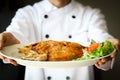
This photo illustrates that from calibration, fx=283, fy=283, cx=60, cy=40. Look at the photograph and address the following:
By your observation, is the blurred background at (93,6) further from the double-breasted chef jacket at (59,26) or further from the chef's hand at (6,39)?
the chef's hand at (6,39)

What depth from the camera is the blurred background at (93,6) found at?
153 cm

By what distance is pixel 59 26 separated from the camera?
4.07 ft

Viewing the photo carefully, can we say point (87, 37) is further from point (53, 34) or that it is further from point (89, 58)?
point (89, 58)

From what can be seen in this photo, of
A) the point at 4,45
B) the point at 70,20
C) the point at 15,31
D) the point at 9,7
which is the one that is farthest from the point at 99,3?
the point at 4,45

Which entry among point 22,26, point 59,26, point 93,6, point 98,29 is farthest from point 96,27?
point 93,6

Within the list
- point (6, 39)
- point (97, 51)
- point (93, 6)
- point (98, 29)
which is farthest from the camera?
point (93, 6)

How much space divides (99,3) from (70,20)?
0.40 meters

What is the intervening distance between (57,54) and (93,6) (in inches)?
32.2

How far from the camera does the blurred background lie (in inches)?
60.3

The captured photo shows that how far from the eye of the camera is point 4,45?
92 centimetres

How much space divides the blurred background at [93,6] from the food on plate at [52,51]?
0.69 m

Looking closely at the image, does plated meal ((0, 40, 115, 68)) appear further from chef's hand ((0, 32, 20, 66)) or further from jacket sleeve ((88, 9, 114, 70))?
jacket sleeve ((88, 9, 114, 70))

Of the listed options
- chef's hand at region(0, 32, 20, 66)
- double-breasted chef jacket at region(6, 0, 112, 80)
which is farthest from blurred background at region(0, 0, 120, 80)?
chef's hand at region(0, 32, 20, 66)

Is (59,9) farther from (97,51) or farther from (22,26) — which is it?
(97,51)
